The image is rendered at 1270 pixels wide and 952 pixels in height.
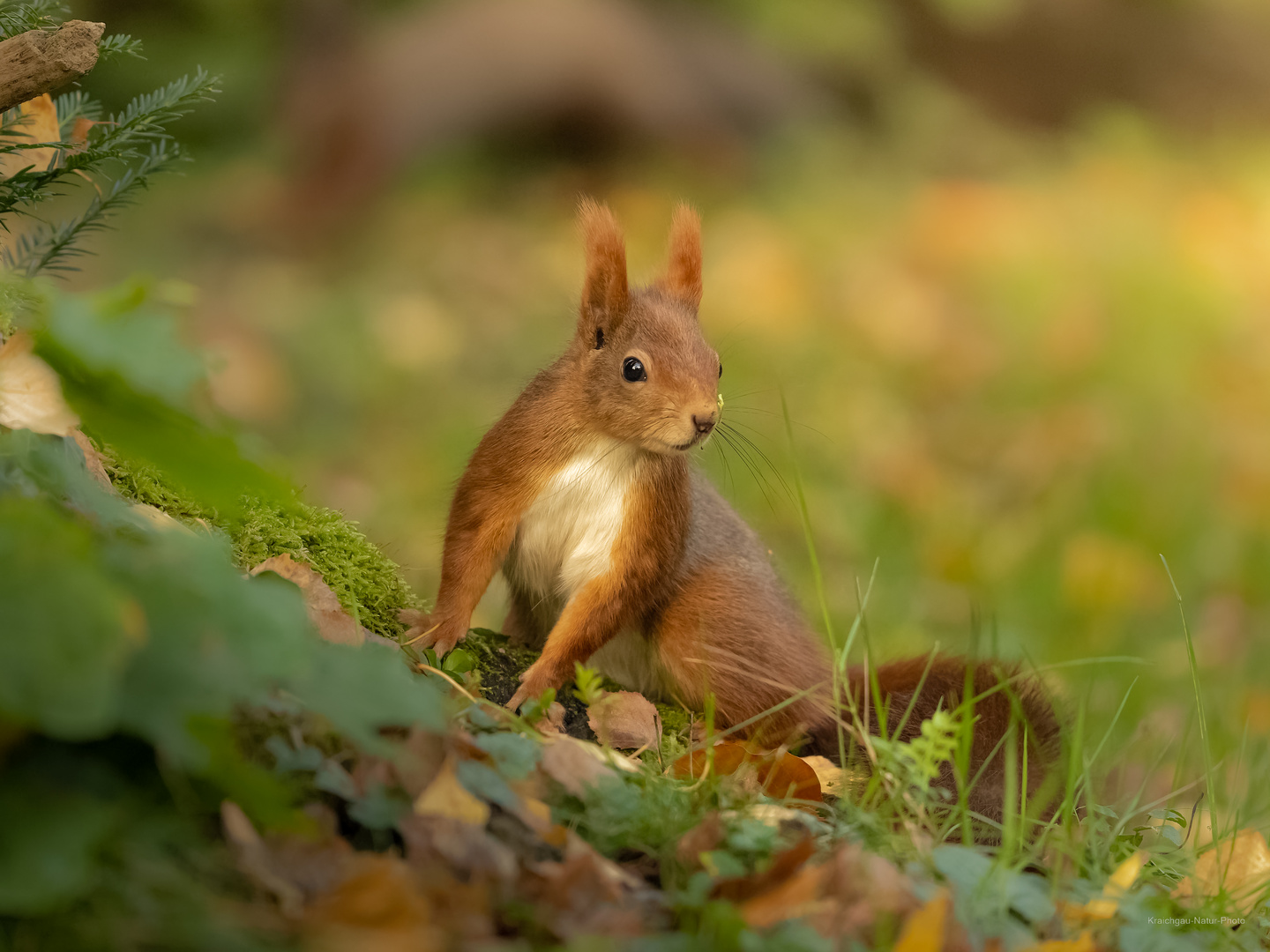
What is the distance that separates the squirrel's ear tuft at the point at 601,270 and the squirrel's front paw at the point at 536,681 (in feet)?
2.21

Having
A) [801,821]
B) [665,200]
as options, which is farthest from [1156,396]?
[801,821]

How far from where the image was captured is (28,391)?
1.23 meters

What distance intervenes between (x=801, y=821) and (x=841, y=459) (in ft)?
11.8

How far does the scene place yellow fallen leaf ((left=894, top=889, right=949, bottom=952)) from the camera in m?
1.19

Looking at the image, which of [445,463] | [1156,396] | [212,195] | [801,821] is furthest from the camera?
[212,195]

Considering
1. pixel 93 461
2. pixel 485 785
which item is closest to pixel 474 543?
pixel 93 461

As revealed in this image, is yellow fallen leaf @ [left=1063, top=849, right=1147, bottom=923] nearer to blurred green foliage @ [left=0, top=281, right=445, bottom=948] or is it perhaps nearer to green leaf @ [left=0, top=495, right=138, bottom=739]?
blurred green foliage @ [left=0, top=281, right=445, bottom=948]

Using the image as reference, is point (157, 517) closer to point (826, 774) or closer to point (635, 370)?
point (635, 370)

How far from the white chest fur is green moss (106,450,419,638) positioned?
30 cm

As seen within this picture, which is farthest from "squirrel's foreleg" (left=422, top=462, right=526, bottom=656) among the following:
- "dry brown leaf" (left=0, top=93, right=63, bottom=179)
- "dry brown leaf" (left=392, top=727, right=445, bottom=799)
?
"dry brown leaf" (left=0, top=93, right=63, bottom=179)

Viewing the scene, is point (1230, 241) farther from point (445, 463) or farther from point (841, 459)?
point (445, 463)

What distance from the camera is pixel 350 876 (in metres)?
1.10

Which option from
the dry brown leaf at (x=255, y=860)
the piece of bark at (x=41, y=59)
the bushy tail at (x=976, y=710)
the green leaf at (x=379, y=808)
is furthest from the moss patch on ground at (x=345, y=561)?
the dry brown leaf at (x=255, y=860)


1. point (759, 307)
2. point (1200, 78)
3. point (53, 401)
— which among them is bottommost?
point (759, 307)
